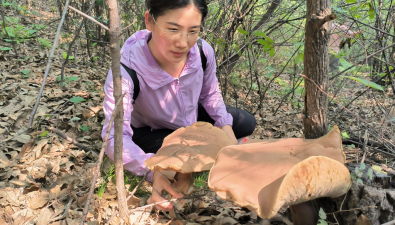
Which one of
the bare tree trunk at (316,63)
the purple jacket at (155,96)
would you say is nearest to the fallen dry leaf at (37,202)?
the purple jacket at (155,96)

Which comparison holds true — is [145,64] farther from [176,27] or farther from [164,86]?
[176,27]

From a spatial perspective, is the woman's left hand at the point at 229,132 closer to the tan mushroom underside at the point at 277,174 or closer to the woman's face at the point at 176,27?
the woman's face at the point at 176,27

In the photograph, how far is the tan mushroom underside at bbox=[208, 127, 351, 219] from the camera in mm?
967

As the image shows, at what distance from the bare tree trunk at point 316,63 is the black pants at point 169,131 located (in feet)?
4.13

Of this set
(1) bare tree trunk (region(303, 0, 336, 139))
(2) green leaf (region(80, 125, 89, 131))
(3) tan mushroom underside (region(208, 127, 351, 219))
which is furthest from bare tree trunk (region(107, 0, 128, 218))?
(2) green leaf (region(80, 125, 89, 131))

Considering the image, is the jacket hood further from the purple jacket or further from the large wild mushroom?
the large wild mushroom

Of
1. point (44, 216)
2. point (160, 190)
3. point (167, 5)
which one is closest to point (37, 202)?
point (44, 216)

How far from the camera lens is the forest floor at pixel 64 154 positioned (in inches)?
69.1

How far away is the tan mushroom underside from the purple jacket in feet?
2.87

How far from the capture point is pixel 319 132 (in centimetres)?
163

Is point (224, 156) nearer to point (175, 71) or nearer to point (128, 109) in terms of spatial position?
point (128, 109)

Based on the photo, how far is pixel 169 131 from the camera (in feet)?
8.48

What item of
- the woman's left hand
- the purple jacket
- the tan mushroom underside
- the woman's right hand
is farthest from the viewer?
the woman's left hand

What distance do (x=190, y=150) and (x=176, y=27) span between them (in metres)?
0.87
